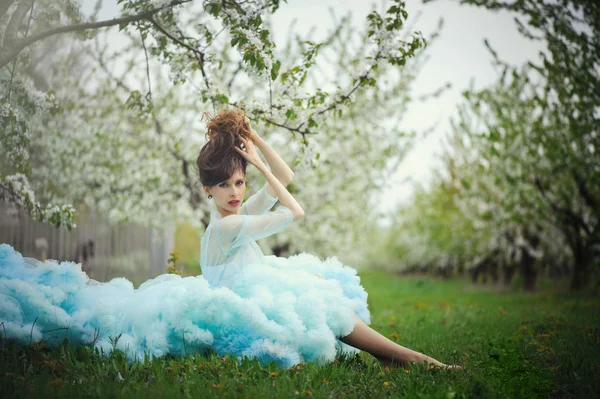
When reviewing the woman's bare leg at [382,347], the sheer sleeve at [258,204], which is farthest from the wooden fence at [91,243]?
the woman's bare leg at [382,347]

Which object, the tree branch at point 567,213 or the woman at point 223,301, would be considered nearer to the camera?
the woman at point 223,301

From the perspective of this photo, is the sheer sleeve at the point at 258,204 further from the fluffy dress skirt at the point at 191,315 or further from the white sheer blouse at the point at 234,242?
the fluffy dress skirt at the point at 191,315

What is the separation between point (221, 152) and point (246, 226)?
2.01ft

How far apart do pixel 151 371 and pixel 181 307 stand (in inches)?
17.0

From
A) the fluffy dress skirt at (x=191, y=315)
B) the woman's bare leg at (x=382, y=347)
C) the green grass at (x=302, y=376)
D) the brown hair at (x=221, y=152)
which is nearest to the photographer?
the green grass at (x=302, y=376)

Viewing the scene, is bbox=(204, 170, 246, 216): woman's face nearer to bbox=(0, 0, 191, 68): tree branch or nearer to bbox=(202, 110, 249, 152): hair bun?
bbox=(202, 110, 249, 152): hair bun

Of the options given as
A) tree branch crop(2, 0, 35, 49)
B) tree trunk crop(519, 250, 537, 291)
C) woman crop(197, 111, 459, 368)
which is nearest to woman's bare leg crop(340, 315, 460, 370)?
woman crop(197, 111, 459, 368)

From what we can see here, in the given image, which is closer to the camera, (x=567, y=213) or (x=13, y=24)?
(x=13, y=24)

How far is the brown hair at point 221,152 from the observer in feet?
12.5

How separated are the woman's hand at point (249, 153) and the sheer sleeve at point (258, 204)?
Answer: 37cm

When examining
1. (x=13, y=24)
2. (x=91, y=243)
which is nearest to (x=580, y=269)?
(x=91, y=243)

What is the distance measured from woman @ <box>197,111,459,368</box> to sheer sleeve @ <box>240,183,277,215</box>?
10cm

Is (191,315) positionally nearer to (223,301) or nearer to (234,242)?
(223,301)

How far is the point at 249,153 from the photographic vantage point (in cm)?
395
